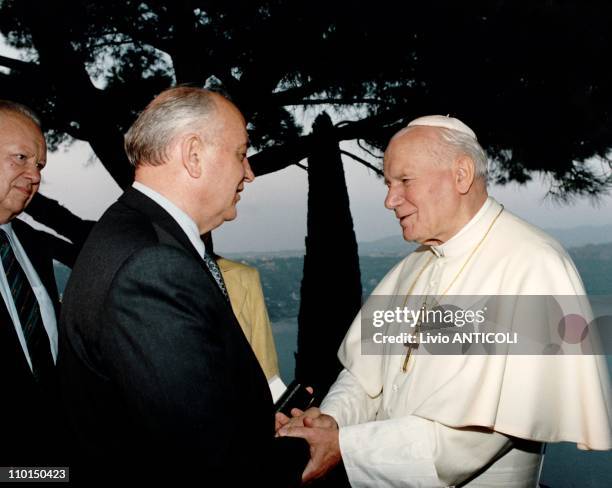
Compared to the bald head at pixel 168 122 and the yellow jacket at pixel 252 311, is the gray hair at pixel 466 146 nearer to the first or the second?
the bald head at pixel 168 122

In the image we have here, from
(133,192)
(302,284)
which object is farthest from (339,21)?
→ (133,192)

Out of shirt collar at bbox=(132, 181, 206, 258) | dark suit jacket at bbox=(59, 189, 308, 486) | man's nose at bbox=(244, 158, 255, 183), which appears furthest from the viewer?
man's nose at bbox=(244, 158, 255, 183)

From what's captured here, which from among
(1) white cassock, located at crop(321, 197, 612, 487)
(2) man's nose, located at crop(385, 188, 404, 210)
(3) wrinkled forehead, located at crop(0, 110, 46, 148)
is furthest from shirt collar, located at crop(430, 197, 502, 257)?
(3) wrinkled forehead, located at crop(0, 110, 46, 148)


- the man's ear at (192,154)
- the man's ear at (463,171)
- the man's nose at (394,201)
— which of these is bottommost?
the man's ear at (192,154)

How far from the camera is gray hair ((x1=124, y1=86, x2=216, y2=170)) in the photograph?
1.60m

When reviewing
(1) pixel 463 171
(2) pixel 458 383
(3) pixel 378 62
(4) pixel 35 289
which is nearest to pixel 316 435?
(2) pixel 458 383

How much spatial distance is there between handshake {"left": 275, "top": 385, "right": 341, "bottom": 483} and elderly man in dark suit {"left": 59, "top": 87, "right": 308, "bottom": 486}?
1.21ft

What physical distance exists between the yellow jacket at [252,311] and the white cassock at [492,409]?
682mm

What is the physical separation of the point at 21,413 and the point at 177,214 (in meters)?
1.16

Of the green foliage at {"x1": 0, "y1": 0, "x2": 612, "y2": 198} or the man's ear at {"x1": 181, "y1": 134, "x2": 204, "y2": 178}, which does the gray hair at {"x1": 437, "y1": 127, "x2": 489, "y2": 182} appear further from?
the green foliage at {"x1": 0, "y1": 0, "x2": 612, "y2": 198}

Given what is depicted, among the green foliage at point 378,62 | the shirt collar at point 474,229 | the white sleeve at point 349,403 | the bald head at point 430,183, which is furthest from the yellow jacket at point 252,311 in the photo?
the green foliage at point 378,62

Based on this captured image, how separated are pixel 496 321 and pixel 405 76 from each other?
5.37 metres

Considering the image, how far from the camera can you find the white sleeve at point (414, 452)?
2.04 meters

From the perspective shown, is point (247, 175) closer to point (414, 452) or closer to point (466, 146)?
point (466, 146)
